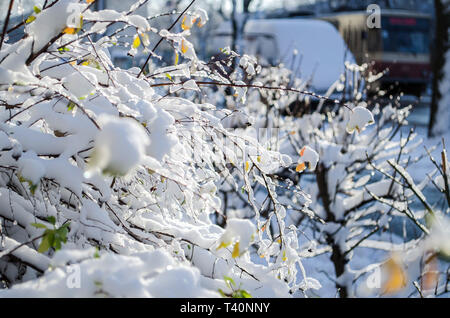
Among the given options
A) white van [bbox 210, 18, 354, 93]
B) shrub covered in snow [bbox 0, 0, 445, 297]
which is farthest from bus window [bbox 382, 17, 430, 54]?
shrub covered in snow [bbox 0, 0, 445, 297]

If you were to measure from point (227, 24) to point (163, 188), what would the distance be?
18892mm

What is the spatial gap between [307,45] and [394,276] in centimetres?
1236

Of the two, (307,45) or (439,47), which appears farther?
(307,45)

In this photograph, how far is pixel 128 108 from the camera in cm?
172

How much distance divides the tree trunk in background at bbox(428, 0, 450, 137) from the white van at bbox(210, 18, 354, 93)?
257 centimetres

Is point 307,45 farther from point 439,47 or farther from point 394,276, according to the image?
point 394,276

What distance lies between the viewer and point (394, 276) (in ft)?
11.2

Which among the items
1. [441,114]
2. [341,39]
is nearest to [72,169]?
[441,114]

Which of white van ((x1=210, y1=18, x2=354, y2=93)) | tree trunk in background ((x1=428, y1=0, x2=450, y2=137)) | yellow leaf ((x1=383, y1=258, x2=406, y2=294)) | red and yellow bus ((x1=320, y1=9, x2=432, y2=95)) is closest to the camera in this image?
yellow leaf ((x1=383, y1=258, x2=406, y2=294))

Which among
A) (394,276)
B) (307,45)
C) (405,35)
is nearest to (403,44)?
(405,35)

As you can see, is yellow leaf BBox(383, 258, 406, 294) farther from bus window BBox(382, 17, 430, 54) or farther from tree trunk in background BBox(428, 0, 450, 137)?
bus window BBox(382, 17, 430, 54)

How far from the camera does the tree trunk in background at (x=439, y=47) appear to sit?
11156 millimetres

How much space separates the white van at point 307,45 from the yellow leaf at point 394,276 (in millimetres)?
10563

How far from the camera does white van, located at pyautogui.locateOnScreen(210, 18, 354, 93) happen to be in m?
14.5
